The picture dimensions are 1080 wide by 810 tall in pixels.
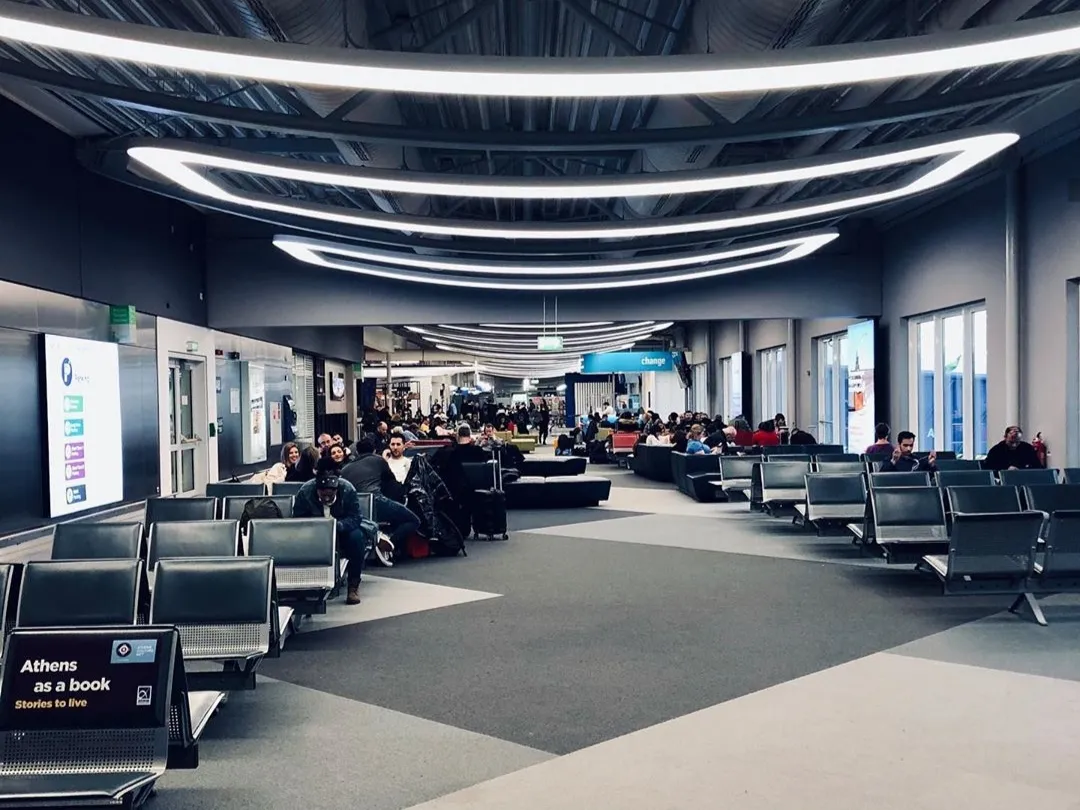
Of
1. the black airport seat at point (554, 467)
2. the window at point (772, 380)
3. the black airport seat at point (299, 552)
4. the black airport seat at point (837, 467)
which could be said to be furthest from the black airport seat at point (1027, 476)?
the window at point (772, 380)

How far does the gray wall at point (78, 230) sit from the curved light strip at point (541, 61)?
15.5ft

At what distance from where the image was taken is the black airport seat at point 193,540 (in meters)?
6.55

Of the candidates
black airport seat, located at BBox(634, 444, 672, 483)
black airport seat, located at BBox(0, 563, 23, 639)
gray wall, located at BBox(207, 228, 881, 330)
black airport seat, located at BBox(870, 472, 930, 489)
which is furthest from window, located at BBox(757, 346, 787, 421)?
black airport seat, located at BBox(0, 563, 23, 639)

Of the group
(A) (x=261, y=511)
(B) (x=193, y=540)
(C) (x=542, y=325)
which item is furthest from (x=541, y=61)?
(C) (x=542, y=325)

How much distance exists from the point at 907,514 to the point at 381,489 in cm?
530

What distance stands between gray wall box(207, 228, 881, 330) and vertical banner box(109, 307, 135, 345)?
447 cm

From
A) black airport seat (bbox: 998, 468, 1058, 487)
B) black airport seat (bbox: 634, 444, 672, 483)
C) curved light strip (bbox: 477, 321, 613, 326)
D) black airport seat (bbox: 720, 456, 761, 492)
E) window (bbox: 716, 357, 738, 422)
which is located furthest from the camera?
window (bbox: 716, 357, 738, 422)

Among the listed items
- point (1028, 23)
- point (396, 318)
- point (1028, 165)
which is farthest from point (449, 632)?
point (396, 318)

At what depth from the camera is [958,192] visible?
14.8 meters

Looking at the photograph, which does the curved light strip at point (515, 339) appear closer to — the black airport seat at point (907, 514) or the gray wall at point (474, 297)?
the gray wall at point (474, 297)

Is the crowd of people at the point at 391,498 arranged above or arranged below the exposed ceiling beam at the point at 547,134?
below

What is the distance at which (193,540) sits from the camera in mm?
6594

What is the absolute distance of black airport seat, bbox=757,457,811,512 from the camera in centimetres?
1209

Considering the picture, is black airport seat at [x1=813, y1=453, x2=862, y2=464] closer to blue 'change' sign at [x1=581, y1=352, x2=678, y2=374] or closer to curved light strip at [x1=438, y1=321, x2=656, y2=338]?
curved light strip at [x1=438, y1=321, x2=656, y2=338]
